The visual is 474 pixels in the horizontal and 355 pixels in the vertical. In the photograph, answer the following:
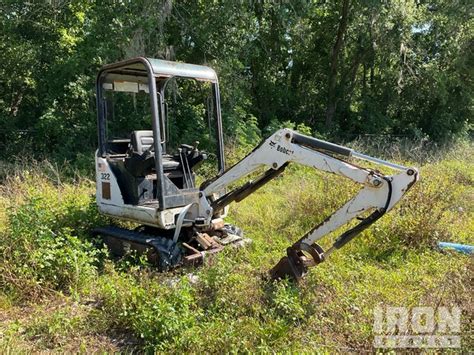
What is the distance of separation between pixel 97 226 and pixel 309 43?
1330 cm

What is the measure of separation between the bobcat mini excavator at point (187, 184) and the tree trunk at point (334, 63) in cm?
1149

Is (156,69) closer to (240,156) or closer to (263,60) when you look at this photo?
(240,156)

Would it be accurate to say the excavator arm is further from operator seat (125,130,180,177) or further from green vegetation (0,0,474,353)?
operator seat (125,130,180,177)

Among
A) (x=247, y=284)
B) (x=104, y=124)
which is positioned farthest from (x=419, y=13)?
(x=247, y=284)

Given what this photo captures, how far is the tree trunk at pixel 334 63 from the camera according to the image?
16031 millimetres

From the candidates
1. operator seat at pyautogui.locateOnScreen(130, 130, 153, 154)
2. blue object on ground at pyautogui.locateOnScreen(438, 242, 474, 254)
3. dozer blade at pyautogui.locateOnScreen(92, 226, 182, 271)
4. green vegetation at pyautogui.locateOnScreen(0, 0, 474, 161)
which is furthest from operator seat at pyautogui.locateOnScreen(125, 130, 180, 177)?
green vegetation at pyautogui.locateOnScreen(0, 0, 474, 161)

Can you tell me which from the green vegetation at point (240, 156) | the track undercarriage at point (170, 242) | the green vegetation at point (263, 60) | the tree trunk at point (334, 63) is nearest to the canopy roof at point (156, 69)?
the track undercarriage at point (170, 242)

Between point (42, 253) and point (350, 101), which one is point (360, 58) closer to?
point (350, 101)

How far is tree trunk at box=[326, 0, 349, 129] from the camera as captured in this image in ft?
52.6

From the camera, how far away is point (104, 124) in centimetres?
582

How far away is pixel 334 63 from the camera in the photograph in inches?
671

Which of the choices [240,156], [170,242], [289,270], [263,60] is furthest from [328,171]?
[263,60]

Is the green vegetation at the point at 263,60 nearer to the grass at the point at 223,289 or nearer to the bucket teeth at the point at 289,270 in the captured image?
the grass at the point at 223,289

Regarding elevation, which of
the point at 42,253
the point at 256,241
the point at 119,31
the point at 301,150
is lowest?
the point at 256,241
